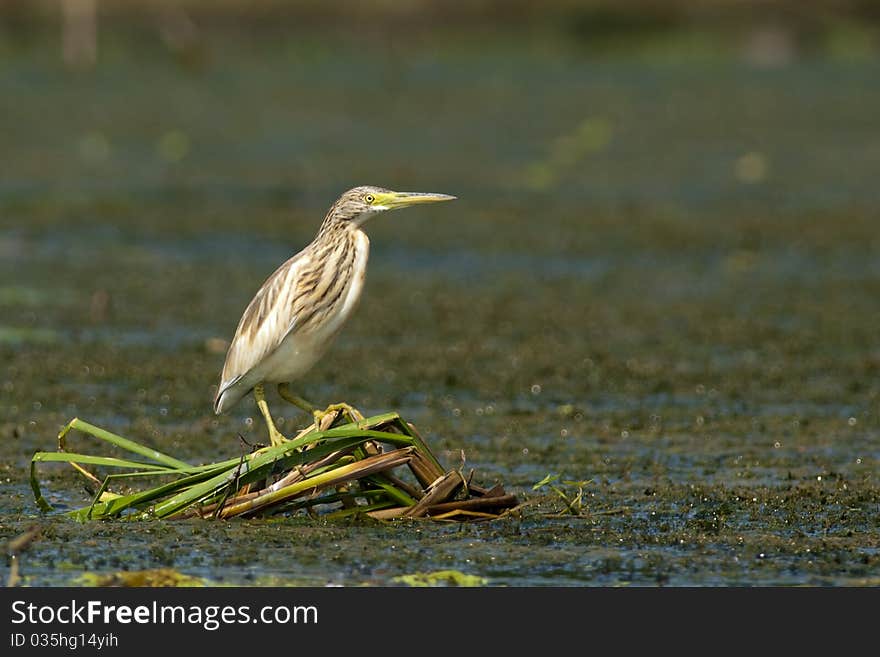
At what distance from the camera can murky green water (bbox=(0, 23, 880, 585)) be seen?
5824mm

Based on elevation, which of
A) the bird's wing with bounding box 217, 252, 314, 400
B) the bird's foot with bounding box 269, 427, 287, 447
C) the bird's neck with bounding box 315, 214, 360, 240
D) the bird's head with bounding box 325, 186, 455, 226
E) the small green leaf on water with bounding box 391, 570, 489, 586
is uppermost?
the bird's head with bounding box 325, 186, 455, 226

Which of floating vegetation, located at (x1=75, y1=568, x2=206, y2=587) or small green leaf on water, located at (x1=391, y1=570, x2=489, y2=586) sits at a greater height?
floating vegetation, located at (x1=75, y1=568, x2=206, y2=587)

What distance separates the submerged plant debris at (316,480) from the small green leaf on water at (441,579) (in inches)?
23.3

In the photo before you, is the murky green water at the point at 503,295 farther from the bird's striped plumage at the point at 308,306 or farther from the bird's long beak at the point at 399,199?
the bird's long beak at the point at 399,199

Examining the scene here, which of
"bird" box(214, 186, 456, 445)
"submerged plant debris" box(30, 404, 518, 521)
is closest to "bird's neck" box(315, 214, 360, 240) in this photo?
"bird" box(214, 186, 456, 445)

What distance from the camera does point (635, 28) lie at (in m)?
26.2

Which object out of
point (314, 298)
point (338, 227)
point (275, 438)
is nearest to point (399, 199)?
point (338, 227)

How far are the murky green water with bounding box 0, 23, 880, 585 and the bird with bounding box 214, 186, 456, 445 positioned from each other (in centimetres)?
55

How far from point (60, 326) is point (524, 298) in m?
2.92

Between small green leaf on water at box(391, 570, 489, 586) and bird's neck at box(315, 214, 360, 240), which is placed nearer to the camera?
small green leaf on water at box(391, 570, 489, 586)

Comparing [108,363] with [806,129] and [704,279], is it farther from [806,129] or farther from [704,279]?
[806,129]

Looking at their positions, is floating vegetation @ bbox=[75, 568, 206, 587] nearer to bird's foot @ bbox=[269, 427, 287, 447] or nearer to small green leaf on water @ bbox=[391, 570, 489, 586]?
small green leaf on water @ bbox=[391, 570, 489, 586]

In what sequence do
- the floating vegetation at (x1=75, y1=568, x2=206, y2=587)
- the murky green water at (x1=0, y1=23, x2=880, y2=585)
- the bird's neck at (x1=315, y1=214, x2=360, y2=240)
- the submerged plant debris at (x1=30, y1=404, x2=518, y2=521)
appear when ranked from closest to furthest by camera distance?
the floating vegetation at (x1=75, y1=568, x2=206, y2=587), the submerged plant debris at (x1=30, y1=404, x2=518, y2=521), the murky green water at (x1=0, y1=23, x2=880, y2=585), the bird's neck at (x1=315, y1=214, x2=360, y2=240)
